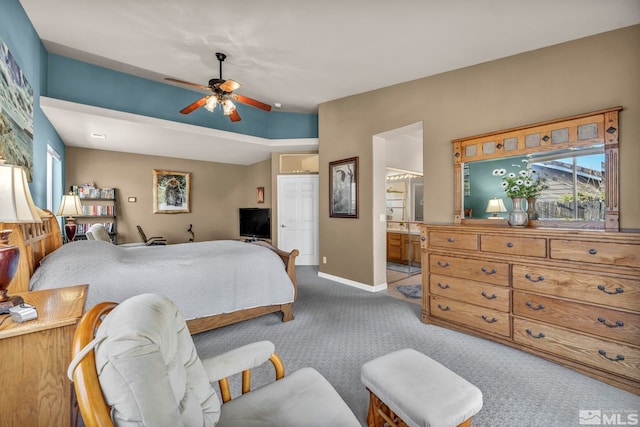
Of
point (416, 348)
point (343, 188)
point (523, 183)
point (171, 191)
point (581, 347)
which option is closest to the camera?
point (581, 347)

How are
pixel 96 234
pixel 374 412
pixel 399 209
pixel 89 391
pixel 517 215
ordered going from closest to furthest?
1. pixel 89 391
2. pixel 374 412
3. pixel 517 215
4. pixel 96 234
5. pixel 399 209

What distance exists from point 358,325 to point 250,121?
4.27m

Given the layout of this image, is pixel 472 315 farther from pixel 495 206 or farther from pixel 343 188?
pixel 343 188

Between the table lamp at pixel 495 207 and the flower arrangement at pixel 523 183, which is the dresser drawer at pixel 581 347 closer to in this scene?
the table lamp at pixel 495 207

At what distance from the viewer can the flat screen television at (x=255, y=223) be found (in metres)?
6.16

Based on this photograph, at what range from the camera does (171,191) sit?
623 cm

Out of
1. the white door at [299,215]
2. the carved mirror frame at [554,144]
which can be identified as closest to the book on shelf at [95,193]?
the white door at [299,215]

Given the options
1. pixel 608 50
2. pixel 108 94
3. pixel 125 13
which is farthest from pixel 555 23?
pixel 108 94

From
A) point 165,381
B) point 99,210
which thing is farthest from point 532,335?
point 99,210

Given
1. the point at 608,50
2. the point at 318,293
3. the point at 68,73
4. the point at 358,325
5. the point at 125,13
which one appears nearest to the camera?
the point at 608,50

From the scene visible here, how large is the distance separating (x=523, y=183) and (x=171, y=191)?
654cm

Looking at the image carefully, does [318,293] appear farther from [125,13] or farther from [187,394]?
[125,13]

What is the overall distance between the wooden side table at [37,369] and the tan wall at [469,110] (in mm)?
3425

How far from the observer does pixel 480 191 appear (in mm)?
2988
